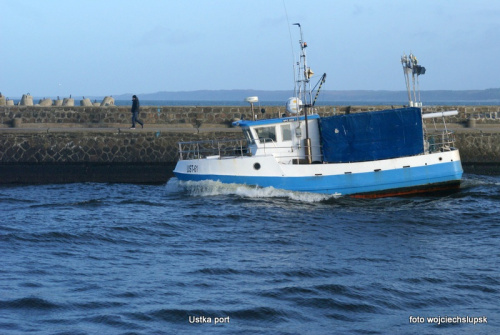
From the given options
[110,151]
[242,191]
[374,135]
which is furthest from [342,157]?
[110,151]

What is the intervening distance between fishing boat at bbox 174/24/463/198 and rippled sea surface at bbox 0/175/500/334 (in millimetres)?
463

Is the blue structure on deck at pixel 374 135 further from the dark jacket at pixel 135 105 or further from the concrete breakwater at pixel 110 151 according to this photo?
the dark jacket at pixel 135 105

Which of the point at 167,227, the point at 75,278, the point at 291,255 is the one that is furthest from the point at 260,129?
the point at 75,278

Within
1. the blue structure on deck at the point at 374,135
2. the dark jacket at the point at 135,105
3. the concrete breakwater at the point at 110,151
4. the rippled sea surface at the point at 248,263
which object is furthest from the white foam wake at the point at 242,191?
the dark jacket at the point at 135,105

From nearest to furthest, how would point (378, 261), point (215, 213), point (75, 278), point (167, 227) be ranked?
1. point (75, 278)
2. point (378, 261)
3. point (167, 227)
4. point (215, 213)

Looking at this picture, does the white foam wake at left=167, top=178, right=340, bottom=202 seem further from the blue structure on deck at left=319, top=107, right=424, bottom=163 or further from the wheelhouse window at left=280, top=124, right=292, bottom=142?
the wheelhouse window at left=280, top=124, right=292, bottom=142

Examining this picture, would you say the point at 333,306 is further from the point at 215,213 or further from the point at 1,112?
the point at 1,112

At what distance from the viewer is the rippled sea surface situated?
11320 millimetres

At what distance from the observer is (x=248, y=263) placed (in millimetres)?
14648

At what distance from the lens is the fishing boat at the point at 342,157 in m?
21.4

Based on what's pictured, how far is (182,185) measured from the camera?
22.7m

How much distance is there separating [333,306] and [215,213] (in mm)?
8225

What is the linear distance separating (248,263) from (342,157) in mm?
7894

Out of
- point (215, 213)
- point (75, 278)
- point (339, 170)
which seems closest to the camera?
point (75, 278)
